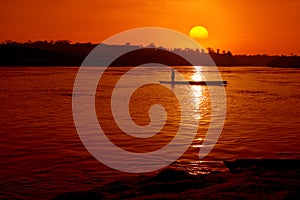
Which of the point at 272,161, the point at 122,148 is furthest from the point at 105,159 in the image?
the point at 272,161

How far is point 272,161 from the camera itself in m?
10.5

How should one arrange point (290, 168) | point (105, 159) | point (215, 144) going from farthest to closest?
point (215, 144)
point (105, 159)
point (290, 168)

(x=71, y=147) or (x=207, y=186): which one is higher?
(x=207, y=186)

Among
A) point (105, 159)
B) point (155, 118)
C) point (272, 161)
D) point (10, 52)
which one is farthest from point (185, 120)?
point (10, 52)

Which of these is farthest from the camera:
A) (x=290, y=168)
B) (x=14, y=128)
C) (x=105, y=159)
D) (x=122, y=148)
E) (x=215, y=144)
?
(x=14, y=128)

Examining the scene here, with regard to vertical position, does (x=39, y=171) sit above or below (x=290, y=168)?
below

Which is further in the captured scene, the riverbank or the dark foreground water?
the dark foreground water

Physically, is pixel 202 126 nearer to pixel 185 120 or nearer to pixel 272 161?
pixel 185 120

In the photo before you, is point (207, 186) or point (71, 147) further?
point (71, 147)

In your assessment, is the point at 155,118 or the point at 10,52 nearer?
the point at 155,118

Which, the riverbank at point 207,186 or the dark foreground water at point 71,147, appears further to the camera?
the dark foreground water at point 71,147

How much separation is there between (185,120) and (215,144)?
6.67 m

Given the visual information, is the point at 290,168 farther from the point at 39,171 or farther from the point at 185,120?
the point at 185,120

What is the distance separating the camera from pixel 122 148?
14.2 m
